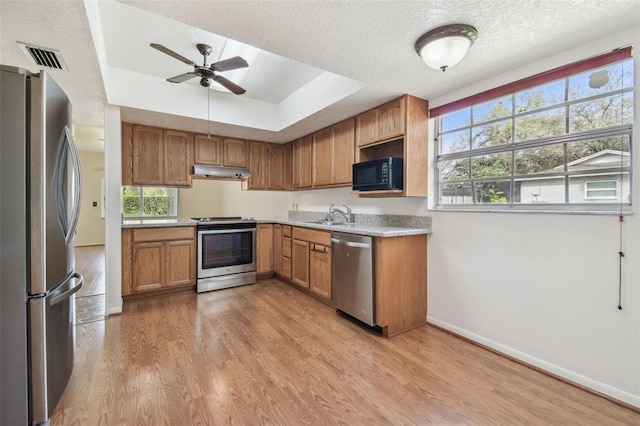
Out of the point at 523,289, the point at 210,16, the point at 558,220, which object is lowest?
the point at 523,289

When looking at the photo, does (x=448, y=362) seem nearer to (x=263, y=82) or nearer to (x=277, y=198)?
(x=263, y=82)

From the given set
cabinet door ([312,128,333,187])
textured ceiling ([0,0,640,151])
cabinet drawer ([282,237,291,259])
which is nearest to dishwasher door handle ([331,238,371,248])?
cabinet door ([312,128,333,187])

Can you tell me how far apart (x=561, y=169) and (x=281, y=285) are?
3.38 meters

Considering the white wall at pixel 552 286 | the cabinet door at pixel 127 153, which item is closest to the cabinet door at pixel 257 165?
the cabinet door at pixel 127 153

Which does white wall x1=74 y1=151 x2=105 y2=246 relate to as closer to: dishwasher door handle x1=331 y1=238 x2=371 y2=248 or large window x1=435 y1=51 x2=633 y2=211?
dishwasher door handle x1=331 y1=238 x2=371 y2=248

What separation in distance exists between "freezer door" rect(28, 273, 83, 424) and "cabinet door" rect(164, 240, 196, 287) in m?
1.84

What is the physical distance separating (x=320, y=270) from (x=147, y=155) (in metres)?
2.72

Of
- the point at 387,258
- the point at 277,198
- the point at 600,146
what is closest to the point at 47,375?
the point at 387,258

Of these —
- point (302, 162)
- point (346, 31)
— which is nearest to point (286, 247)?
point (302, 162)

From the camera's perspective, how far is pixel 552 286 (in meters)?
1.99

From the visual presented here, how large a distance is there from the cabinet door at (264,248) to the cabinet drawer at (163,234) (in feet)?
3.13

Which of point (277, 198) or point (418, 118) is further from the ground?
point (418, 118)

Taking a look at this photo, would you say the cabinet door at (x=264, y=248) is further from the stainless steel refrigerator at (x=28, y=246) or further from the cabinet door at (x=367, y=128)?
the stainless steel refrigerator at (x=28, y=246)

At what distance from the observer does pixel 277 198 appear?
17.0ft
